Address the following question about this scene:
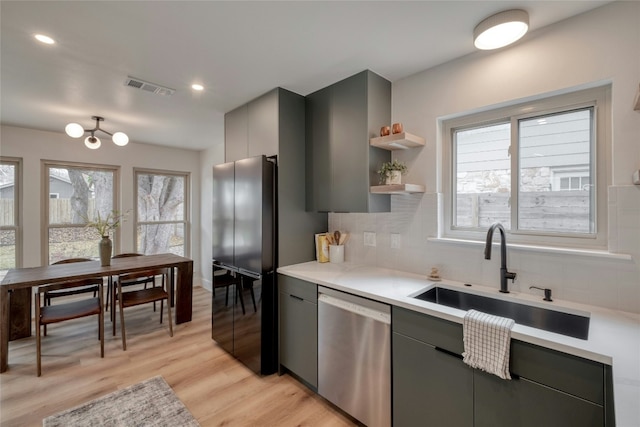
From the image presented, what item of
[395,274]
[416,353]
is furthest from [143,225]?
[416,353]

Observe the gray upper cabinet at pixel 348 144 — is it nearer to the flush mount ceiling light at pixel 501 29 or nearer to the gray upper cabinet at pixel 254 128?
the gray upper cabinet at pixel 254 128

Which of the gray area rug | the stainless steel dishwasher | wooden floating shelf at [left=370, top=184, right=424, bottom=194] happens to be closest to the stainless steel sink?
the stainless steel dishwasher

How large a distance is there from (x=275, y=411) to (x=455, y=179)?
211cm

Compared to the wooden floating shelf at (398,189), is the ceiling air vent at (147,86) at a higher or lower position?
higher

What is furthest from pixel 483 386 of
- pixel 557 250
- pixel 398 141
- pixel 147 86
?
pixel 147 86

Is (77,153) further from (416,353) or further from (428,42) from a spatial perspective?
(416,353)

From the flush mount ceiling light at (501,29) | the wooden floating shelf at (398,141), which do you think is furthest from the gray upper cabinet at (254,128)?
the flush mount ceiling light at (501,29)

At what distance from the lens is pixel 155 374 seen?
8.02ft

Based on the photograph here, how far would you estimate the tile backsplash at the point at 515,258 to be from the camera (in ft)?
4.62

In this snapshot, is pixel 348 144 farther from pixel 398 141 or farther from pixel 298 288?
pixel 298 288

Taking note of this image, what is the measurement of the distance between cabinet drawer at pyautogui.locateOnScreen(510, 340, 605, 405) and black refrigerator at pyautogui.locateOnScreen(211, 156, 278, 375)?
5.62 feet

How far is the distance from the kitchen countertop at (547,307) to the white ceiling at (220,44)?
154 cm

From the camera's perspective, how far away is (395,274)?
2186 millimetres

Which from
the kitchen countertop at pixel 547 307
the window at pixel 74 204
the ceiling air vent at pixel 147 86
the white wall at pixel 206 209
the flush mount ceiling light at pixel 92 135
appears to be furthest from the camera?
the white wall at pixel 206 209
